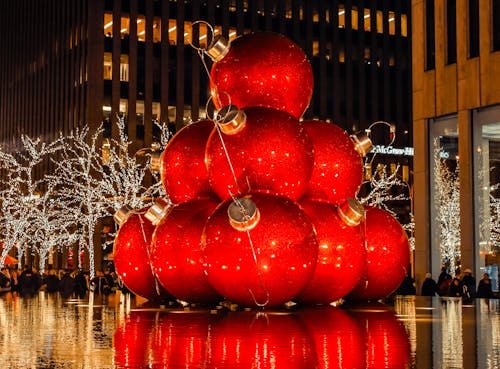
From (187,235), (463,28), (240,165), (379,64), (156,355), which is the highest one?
(379,64)

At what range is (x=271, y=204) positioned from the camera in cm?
1008

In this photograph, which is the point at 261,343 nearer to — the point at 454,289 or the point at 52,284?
the point at 454,289

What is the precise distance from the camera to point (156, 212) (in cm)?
1164

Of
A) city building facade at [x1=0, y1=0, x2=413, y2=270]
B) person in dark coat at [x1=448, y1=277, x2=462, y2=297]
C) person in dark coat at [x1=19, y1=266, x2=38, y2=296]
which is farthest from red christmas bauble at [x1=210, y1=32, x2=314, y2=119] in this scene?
city building facade at [x1=0, y1=0, x2=413, y2=270]

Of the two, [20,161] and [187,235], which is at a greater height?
[20,161]

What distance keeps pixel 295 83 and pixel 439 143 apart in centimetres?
1586

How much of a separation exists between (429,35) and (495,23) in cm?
331

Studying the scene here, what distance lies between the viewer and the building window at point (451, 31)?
25.4m

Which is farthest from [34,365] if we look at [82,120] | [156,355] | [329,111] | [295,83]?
[329,111]

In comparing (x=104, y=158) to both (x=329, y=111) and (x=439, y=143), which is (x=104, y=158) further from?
(x=439, y=143)

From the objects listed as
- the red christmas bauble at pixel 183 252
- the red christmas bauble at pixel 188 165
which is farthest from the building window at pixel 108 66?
the red christmas bauble at pixel 183 252

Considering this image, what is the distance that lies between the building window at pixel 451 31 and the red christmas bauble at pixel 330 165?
14.6m

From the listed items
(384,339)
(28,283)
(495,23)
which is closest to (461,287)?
(495,23)

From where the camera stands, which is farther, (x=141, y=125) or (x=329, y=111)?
(x=329, y=111)
